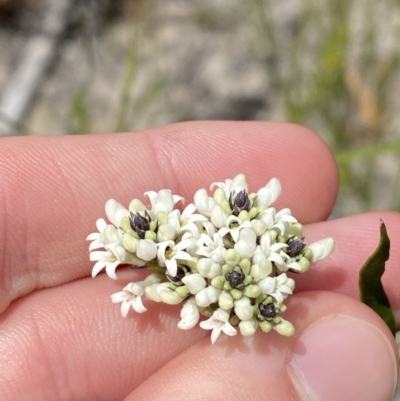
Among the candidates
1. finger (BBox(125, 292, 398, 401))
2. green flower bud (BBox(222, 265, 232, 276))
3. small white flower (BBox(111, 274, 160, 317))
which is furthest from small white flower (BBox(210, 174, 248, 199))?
finger (BBox(125, 292, 398, 401))

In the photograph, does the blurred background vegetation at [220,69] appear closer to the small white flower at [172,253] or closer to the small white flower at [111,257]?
the small white flower at [111,257]

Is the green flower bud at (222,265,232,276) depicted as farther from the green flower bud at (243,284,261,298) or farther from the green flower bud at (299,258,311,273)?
the green flower bud at (299,258,311,273)

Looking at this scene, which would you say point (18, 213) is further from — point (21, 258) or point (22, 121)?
point (22, 121)

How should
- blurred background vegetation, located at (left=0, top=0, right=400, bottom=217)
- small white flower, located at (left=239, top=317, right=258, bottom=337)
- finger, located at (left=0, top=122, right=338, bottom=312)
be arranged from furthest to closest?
blurred background vegetation, located at (left=0, top=0, right=400, bottom=217) → finger, located at (left=0, top=122, right=338, bottom=312) → small white flower, located at (left=239, top=317, right=258, bottom=337)

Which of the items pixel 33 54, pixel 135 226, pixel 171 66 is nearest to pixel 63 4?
pixel 33 54

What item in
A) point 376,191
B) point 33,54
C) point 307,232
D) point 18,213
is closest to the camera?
point 18,213

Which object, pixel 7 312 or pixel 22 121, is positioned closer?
pixel 7 312
